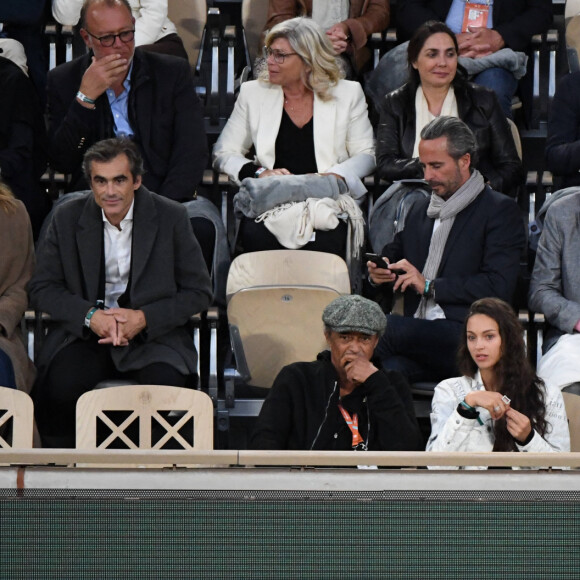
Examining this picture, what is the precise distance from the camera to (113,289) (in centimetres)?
539

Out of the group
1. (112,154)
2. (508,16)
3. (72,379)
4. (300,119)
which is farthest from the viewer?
(508,16)

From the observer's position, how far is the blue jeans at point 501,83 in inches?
260

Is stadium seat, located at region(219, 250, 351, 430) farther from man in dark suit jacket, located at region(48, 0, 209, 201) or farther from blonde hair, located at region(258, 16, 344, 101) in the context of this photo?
blonde hair, located at region(258, 16, 344, 101)

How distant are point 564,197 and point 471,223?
1.41 feet

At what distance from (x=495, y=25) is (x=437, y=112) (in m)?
0.86

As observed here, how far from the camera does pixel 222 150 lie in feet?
21.1

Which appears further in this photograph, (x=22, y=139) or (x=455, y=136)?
(x=22, y=139)

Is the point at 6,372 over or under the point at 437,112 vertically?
under

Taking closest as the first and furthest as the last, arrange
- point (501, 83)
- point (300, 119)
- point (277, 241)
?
point (277, 241) → point (300, 119) → point (501, 83)

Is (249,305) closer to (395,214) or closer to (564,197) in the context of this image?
(395,214)

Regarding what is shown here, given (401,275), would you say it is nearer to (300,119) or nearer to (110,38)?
(300,119)

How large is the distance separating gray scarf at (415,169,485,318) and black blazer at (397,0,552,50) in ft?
4.71

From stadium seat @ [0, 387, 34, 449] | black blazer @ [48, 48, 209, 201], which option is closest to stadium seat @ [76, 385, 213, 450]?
stadium seat @ [0, 387, 34, 449]

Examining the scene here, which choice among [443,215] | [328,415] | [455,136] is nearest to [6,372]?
[328,415]
